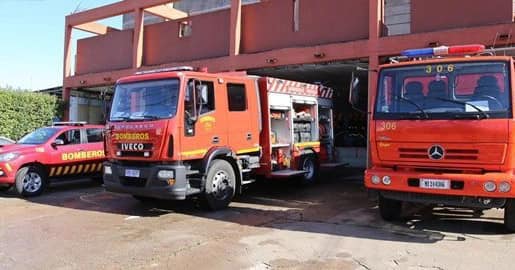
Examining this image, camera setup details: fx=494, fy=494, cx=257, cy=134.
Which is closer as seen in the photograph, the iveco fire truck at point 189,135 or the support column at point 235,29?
the iveco fire truck at point 189,135

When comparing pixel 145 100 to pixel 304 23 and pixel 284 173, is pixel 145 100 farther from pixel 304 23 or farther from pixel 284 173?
pixel 304 23

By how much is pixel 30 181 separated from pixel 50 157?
0.69 meters

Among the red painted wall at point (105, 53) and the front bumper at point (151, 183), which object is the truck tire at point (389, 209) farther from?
the red painted wall at point (105, 53)

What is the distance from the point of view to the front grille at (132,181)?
849 cm

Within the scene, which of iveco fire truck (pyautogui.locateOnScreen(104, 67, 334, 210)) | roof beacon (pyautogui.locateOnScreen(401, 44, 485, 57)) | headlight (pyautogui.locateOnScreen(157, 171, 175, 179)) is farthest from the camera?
iveco fire truck (pyautogui.locateOnScreen(104, 67, 334, 210))

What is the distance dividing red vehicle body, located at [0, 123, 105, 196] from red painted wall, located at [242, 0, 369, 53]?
17.9 ft

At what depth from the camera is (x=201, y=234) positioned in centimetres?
714

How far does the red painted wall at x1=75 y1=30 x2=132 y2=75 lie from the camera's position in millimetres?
18766

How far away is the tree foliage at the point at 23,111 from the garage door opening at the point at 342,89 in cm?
934

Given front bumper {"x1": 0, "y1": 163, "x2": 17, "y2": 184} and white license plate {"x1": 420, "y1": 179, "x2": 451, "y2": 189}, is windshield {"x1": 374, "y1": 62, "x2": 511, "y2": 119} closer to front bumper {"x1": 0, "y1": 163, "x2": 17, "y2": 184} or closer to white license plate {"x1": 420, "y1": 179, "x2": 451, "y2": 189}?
white license plate {"x1": 420, "y1": 179, "x2": 451, "y2": 189}

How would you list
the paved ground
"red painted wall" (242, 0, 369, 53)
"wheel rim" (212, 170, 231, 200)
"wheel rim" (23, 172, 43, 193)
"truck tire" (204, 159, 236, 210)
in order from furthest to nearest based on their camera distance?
"red painted wall" (242, 0, 369, 53), "wheel rim" (23, 172, 43, 193), "wheel rim" (212, 170, 231, 200), "truck tire" (204, 159, 236, 210), the paved ground

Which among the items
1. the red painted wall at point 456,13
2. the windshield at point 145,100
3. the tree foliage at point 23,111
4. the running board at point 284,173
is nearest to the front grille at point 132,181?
the windshield at point 145,100

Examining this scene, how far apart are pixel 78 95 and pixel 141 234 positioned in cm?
1545

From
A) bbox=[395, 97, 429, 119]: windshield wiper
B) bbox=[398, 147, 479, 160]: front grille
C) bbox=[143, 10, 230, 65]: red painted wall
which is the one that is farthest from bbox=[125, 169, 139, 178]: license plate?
bbox=[143, 10, 230, 65]: red painted wall
